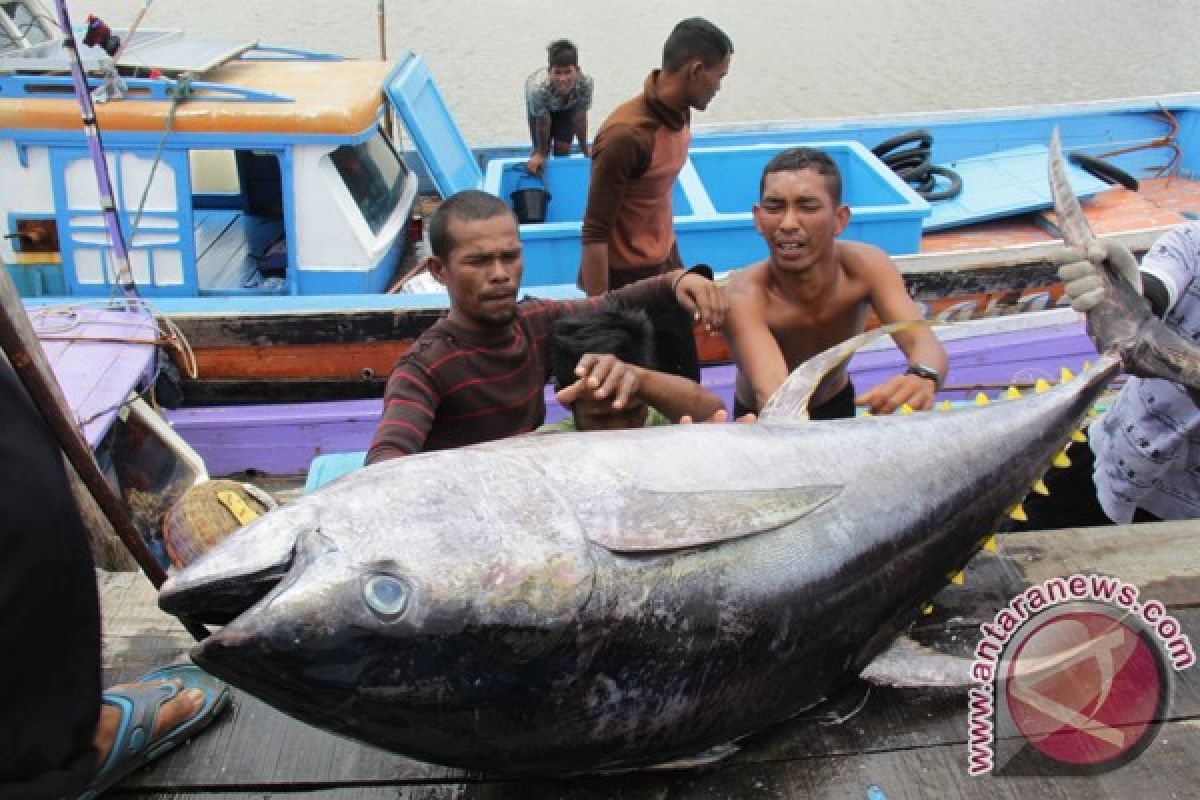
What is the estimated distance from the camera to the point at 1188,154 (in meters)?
8.26

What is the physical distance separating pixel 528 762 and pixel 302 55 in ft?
21.6

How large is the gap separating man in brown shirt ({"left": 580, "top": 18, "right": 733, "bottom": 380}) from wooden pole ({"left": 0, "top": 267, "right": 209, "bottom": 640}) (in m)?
2.59

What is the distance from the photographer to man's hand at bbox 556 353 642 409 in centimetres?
190

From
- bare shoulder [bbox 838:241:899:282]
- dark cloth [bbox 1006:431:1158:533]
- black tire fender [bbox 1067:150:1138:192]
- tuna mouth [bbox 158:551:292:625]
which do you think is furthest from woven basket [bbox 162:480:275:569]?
black tire fender [bbox 1067:150:1138:192]

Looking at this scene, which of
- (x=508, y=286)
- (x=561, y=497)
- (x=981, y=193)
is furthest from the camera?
(x=981, y=193)

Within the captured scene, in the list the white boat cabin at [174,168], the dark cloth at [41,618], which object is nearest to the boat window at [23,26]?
the white boat cabin at [174,168]

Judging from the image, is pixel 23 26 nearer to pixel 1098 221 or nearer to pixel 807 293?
pixel 807 293

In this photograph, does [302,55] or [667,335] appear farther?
[302,55]

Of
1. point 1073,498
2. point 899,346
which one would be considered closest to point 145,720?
point 899,346

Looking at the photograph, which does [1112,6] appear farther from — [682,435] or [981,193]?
[682,435]

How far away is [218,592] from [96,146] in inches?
148

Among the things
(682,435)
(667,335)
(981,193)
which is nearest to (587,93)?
(981,193)

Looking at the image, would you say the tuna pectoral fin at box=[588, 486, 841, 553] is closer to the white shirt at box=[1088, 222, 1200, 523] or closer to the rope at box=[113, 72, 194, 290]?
the white shirt at box=[1088, 222, 1200, 523]

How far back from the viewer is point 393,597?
51.6 inches
